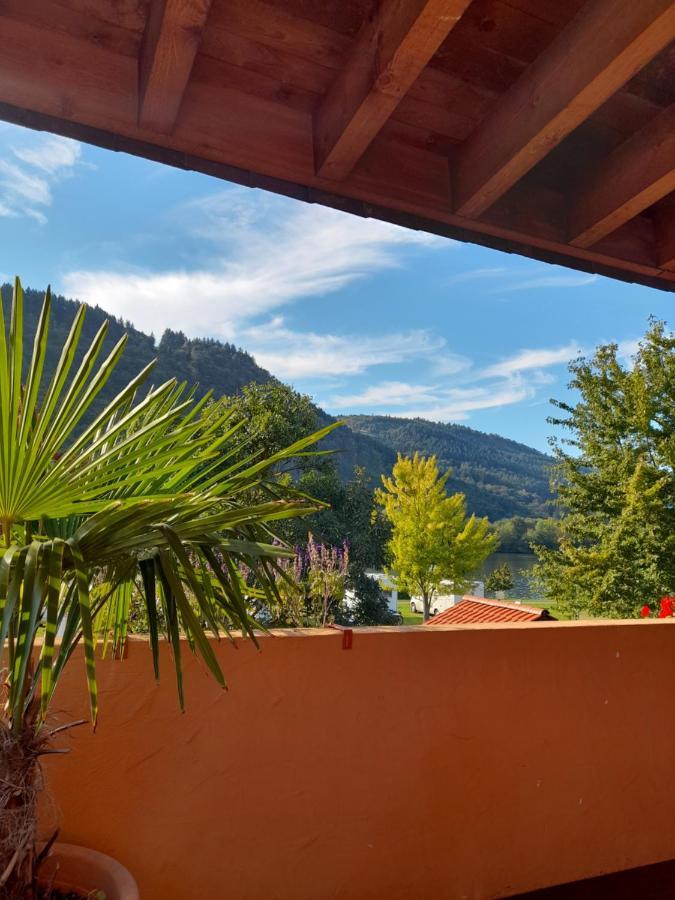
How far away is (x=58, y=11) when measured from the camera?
3.51 feet

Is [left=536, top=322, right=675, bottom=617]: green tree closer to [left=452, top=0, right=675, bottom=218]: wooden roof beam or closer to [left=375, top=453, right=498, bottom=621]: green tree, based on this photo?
[left=375, top=453, right=498, bottom=621]: green tree

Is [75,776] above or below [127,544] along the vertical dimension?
below

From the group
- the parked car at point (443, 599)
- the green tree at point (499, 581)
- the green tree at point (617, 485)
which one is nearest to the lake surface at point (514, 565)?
the green tree at point (499, 581)

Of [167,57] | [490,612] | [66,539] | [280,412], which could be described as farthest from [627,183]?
[280,412]

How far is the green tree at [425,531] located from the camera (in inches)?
855

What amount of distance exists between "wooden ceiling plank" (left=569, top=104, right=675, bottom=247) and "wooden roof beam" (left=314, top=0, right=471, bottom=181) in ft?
1.94

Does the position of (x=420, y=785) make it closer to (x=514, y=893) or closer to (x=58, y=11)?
(x=514, y=893)

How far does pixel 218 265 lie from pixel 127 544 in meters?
59.3

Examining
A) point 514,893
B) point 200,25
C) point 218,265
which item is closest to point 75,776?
point 514,893

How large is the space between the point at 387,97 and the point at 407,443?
Answer: 138ft

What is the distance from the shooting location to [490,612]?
711cm

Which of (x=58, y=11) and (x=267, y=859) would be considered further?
(x=267, y=859)

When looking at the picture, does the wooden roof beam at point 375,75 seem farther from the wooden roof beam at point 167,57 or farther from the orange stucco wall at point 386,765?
the orange stucco wall at point 386,765

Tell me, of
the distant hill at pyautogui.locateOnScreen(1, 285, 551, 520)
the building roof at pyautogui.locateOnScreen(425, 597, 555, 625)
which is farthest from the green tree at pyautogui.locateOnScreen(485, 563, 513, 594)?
the building roof at pyautogui.locateOnScreen(425, 597, 555, 625)
